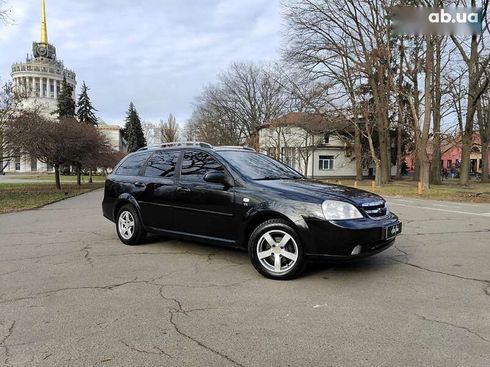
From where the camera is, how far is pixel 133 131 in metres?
97.2

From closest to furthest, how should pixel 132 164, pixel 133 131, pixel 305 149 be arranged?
pixel 132 164
pixel 305 149
pixel 133 131

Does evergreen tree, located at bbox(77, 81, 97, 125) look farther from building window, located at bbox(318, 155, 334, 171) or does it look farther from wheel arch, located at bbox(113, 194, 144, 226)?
wheel arch, located at bbox(113, 194, 144, 226)

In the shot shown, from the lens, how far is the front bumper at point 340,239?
5.12 metres

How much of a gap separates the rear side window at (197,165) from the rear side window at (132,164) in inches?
47.5

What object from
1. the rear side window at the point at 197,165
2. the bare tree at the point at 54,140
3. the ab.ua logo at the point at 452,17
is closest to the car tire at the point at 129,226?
the rear side window at the point at 197,165

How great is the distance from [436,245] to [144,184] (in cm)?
520

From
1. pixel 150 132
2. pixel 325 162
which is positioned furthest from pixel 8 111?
pixel 150 132

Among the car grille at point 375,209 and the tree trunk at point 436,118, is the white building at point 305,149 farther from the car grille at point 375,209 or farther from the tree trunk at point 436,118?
the car grille at point 375,209

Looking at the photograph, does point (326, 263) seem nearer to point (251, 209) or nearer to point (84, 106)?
point (251, 209)

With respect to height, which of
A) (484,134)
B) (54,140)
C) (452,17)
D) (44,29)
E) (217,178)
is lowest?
(217,178)

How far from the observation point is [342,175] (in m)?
58.9

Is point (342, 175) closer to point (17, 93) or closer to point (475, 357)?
point (17, 93)

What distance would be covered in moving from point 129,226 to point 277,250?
329cm

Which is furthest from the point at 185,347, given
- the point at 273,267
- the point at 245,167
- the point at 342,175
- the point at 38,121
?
the point at 342,175
